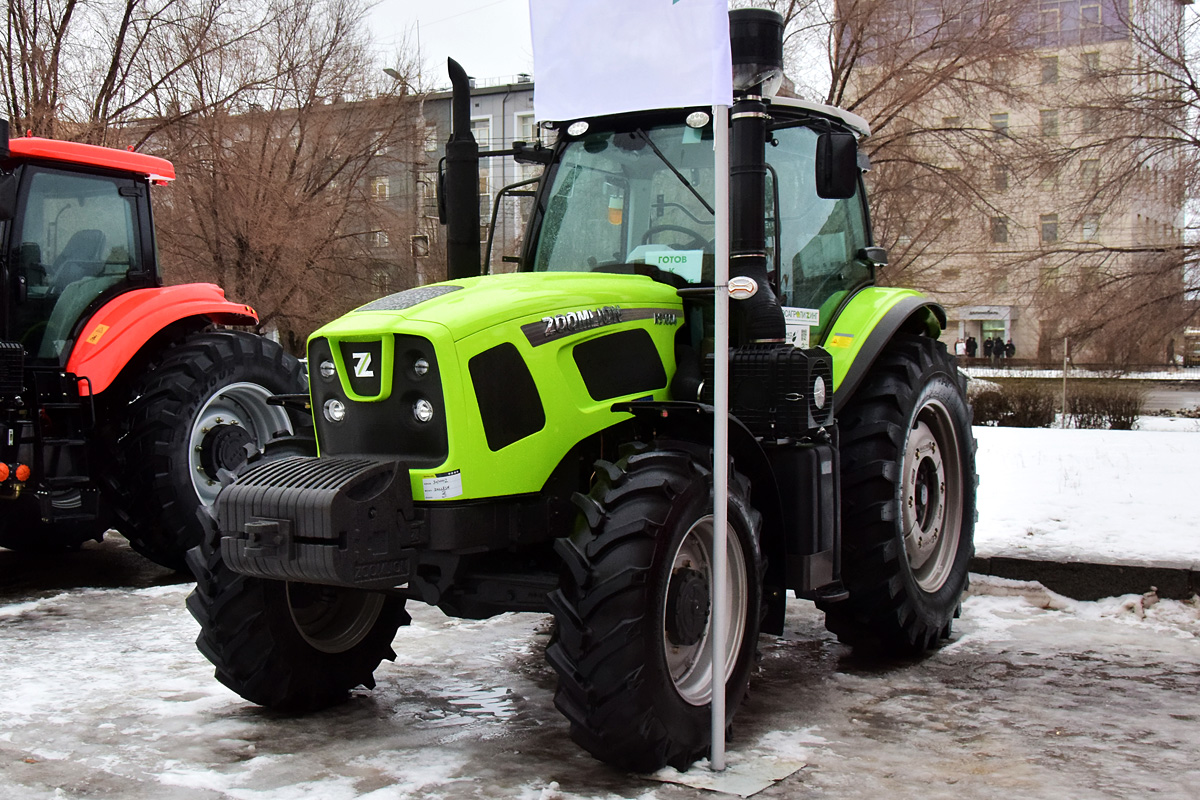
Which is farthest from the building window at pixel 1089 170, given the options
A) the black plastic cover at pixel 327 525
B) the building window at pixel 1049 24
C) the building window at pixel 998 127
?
the black plastic cover at pixel 327 525

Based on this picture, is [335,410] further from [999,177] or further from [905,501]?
[999,177]

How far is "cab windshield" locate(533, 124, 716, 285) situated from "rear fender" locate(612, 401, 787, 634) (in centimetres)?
82

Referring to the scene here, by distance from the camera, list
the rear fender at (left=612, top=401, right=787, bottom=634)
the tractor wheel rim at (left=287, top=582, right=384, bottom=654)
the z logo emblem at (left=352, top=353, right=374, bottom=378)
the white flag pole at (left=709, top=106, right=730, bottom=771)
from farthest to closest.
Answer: the tractor wheel rim at (left=287, top=582, right=384, bottom=654) → the rear fender at (left=612, top=401, right=787, bottom=634) → the z logo emblem at (left=352, top=353, right=374, bottom=378) → the white flag pole at (left=709, top=106, right=730, bottom=771)

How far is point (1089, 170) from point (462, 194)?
15.1 metres

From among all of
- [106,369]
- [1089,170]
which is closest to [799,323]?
[106,369]

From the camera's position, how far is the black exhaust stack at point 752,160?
183 inches

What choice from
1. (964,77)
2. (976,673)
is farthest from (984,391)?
(976,673)

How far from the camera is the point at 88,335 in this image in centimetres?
755

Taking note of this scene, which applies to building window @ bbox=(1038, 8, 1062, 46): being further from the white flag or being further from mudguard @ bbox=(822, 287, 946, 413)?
the white flag

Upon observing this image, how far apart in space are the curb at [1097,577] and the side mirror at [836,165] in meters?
3.16

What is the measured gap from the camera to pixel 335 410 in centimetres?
452

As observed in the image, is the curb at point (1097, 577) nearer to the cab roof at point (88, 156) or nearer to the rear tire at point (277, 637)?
the rear tire at point (277, 637)

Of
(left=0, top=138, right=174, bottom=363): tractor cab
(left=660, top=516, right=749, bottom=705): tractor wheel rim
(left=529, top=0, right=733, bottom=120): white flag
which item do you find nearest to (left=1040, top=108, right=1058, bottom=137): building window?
(left=0, top=138, right=174, bottom=363): tractor cab

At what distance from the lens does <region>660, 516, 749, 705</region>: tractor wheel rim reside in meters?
4.27
